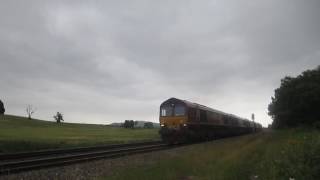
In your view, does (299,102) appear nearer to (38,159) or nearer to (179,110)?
(179,110)

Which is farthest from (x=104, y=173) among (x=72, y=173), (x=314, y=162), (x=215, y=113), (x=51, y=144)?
(x=215, y=113)

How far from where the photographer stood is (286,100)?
75500 millimetres

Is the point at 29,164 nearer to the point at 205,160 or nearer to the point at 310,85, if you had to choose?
the point at 205,160

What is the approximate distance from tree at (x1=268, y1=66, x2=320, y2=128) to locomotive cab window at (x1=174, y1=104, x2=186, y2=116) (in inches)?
1631

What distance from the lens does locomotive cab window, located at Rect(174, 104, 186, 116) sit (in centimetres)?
3473

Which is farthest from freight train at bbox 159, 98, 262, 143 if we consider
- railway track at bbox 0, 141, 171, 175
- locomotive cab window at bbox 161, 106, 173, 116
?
railway track at bbox 0, 141, 171, 175

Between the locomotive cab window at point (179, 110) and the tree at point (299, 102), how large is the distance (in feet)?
136

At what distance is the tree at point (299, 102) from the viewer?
234ft

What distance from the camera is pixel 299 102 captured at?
72.7m

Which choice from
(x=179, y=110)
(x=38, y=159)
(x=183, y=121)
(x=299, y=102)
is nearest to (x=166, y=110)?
(x=179, y=110)

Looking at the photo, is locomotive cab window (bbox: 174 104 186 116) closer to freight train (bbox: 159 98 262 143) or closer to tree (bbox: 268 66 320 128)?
freight train (bbox: 159 98 262 143)

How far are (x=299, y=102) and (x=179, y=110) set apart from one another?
146 feet

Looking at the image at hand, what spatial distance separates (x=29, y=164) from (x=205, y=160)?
767 cm

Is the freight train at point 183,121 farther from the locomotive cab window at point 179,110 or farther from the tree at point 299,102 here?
the tree at point 299,102
